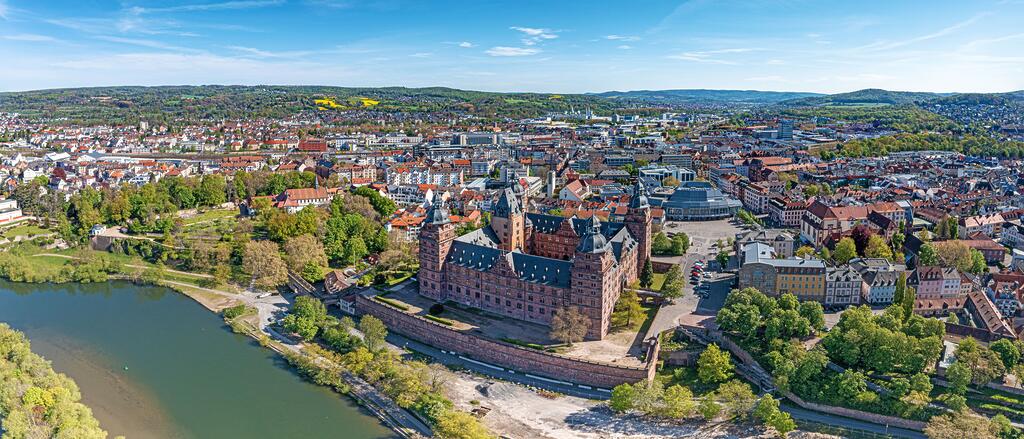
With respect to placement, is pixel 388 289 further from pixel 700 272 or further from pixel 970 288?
pixel 970 288

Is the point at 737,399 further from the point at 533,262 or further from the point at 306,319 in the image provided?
the point at 306,319

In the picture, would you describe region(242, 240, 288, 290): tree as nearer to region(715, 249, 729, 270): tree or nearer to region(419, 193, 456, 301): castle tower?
region(419, 193, 456, 301): castle tower

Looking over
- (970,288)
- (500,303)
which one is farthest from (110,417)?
(970,288)

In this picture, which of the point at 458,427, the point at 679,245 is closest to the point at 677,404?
the point at 458,427

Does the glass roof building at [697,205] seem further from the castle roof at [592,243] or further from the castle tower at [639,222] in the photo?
the castle roof at [592,243]

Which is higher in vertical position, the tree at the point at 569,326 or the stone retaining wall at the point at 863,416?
the tree at the point at 569,326

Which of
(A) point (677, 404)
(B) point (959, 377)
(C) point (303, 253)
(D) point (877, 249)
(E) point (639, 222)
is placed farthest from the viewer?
(C) point (303, 253)

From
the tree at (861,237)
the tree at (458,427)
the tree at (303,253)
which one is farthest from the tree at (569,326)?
the tree at (861,237)
